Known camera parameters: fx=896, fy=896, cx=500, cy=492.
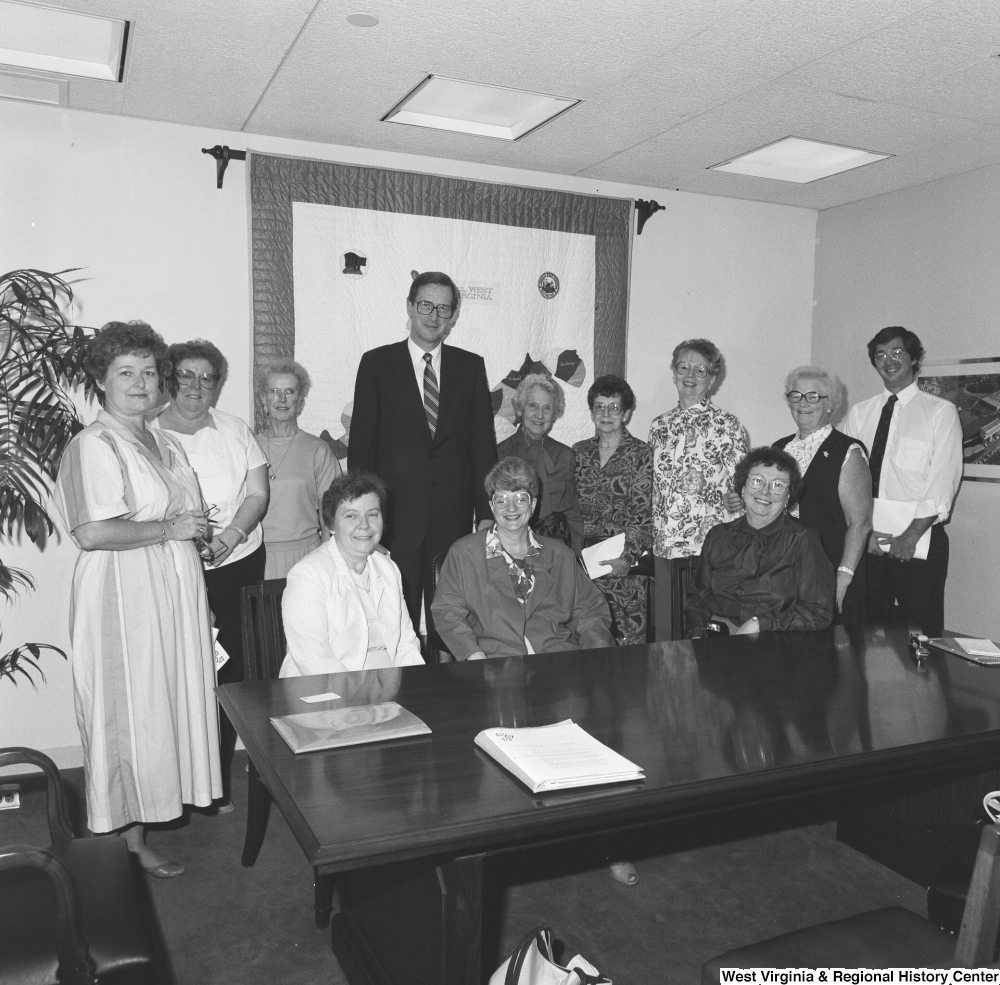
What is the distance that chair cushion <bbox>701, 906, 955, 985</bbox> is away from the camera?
1.53 m

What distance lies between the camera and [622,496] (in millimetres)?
3703

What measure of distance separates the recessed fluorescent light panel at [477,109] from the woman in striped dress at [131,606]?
1.53 metres

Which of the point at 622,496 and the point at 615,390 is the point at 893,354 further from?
the point at 622,496

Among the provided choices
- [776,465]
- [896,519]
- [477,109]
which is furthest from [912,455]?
[477,109]

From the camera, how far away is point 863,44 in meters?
2.80

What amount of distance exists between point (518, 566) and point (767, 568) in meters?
0.84

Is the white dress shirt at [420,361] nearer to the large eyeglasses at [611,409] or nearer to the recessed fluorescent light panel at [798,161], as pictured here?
the large eyeglasses at [611,409]

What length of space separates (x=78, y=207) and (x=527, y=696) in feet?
8.93

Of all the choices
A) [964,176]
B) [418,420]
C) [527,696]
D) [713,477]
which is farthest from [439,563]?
[964,176]

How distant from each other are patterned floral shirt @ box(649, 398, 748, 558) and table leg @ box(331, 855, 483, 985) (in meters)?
2.06

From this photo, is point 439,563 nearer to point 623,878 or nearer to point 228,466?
point 228,466

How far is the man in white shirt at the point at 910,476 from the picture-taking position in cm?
388

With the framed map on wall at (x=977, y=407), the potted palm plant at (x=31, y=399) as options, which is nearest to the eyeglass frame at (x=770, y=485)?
the framed map on wall at (x=977, y=407)

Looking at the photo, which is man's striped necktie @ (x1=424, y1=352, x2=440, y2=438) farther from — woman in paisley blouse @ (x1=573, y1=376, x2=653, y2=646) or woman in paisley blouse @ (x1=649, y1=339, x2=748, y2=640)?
woman in paisley blouse @ (x1=649, y1=339, x2=748, y2=640)
